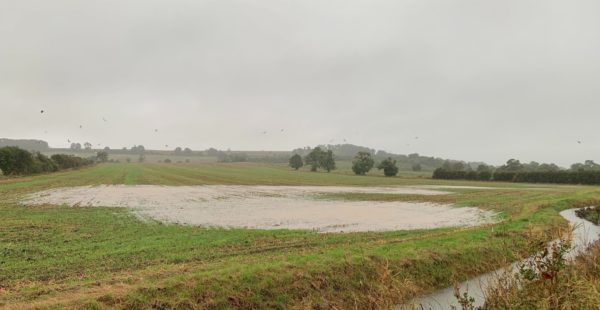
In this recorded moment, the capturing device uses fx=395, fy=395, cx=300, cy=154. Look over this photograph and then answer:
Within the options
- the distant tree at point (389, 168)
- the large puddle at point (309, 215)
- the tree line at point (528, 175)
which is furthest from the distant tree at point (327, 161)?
the large puddle at point (309, 215)

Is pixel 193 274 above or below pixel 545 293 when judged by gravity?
below

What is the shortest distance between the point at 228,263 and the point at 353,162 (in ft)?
424

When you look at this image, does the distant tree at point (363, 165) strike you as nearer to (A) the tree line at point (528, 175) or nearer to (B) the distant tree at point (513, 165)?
(A) the tree line at point (528, 175)

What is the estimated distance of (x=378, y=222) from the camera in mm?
30156

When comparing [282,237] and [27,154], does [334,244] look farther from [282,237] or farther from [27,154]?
[27,154]

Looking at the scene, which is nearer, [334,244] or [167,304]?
[167,304]

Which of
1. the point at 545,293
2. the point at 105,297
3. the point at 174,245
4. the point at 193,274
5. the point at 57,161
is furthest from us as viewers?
the point at 57,161

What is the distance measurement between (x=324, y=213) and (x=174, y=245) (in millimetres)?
17560

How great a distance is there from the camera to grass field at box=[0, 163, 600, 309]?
41.0 feet

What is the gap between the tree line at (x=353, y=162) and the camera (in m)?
127

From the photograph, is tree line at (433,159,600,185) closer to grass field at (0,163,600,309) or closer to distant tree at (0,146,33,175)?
grass field at (0,163,600,309)

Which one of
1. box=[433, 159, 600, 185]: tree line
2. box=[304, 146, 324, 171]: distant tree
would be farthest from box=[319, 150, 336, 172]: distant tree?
box=[433, 159, 600, 185]: tree line

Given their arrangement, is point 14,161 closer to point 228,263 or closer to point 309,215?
point 309,215

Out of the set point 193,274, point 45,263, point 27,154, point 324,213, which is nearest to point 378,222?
point 324,213
